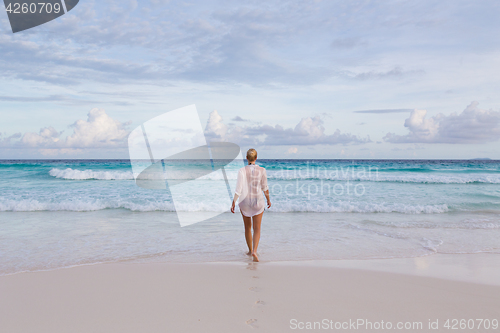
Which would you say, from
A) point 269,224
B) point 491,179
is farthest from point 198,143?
point 491,179

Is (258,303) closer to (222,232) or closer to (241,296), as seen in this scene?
(241,296)

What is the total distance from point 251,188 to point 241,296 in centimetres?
192

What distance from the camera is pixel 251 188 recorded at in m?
4.99

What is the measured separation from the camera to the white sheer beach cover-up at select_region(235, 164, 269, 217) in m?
4.93

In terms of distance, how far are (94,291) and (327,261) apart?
141 inches

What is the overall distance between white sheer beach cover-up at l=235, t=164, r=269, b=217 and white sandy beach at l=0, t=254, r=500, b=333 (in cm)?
96

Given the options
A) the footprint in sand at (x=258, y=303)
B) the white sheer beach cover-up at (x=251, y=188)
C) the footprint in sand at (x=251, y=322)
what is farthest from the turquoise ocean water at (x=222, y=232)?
the footprint in sand at (x=251, y=322)

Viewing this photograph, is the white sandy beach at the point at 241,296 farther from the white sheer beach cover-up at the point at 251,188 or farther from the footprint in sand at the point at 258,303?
the white sheer beach cover-up at the point at 251,188

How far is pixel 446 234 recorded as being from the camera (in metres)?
7.04

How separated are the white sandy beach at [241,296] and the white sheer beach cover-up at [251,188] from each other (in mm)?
962

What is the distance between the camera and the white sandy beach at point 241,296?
2912 millimetres

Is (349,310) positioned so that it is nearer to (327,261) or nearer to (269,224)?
(327,261)

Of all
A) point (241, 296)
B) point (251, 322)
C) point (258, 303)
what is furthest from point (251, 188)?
point (251, 322)

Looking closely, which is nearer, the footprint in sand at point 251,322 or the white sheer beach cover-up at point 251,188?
the footprint in sand at point 251,322
